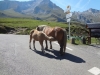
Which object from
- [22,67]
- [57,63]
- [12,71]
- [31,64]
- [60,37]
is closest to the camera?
[12,71]

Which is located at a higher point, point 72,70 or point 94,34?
point 94,34

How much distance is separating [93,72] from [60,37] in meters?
3.39

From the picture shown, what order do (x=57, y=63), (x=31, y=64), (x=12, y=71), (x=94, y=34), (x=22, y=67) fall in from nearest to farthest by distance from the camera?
(x=12, y=71) < (x=22, y=67) < (x=31, y=64) < (x=57, y=63) < (x=94, y=34)

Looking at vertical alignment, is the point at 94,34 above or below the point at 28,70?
above

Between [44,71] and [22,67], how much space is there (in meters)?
1.08

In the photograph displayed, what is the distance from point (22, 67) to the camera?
673cm

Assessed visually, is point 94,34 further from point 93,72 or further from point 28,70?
point 28,70

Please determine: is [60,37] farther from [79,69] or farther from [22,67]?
[22,67]

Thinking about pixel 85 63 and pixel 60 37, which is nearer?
pixel 85 63

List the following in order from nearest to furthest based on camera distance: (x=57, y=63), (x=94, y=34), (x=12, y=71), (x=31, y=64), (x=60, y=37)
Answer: (x=12, y=71) → (x=31, y=64) → (x=57, y=63) → (x=60, y=37) → (x=94, y=34)

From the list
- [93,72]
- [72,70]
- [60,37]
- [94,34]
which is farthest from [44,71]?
[94,34]

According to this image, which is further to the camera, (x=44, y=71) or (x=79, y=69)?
(x=79, y=69)

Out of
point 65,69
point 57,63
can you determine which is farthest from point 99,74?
point 57,63

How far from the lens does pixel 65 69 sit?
273 inches
